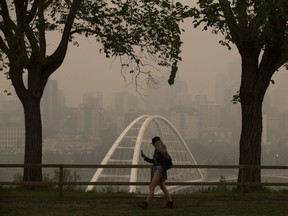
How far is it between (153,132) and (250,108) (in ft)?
373

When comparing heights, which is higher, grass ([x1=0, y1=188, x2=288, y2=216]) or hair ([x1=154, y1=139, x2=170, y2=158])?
hair ([x1=154, y1=139, x2=170, y2=158])

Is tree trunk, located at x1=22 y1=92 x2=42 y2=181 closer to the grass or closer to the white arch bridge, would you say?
the grass

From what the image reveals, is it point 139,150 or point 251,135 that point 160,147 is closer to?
point 251,135

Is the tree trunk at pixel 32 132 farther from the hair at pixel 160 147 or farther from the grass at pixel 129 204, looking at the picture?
the hair at pixel 160 147

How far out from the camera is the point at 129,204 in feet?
55.6

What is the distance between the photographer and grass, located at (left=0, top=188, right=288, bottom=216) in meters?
15.2

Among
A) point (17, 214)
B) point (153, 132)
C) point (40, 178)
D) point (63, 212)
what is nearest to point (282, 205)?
point (63, 212)

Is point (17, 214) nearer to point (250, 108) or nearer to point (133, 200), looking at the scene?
point (133, 200)

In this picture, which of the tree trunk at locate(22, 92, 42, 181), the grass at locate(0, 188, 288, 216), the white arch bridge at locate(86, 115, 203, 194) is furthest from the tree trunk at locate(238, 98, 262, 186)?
the white arch bridge at locate(86, 115, 203, 194)

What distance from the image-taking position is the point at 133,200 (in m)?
17.9

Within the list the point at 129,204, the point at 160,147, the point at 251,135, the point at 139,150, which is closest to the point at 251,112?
the point at 251,135

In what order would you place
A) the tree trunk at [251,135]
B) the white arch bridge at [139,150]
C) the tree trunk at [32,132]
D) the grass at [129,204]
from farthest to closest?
the white arch bridge at [139,150]
the tree trunk at [32,132]
the tree trunk at [251,135]
the grass at [129,204]

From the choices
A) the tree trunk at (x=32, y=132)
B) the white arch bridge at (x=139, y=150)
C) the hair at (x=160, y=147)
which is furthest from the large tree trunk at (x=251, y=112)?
the white arch bridge at (x=139, y=150)

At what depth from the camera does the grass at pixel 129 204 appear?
1524 centimetres
